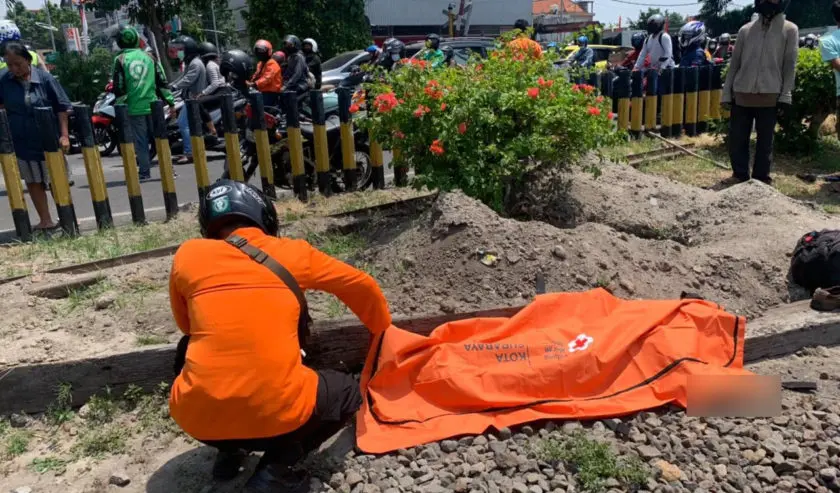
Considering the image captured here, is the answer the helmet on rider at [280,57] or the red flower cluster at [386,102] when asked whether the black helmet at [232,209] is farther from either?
the helmet on rider at [280,57]

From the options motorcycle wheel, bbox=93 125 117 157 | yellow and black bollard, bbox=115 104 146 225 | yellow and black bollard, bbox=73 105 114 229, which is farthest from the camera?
motorcycle wheel, bbox=93 125 117 157

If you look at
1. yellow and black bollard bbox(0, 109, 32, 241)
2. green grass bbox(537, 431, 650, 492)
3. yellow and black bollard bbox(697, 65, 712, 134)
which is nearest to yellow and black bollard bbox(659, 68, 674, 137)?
yellow and black bollard bbox(697, 65, 712, 134)

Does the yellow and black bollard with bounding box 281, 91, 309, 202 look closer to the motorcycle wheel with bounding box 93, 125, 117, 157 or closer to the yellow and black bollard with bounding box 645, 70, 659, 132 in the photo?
the yellow and black bollard with bounding box 645, 70, 659, 132

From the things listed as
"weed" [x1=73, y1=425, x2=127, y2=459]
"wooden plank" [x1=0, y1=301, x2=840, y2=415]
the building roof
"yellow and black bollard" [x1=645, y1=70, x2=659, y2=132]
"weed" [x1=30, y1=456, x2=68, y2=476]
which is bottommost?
"weed" [x1=30, y1=456, x2=68, y2=476]

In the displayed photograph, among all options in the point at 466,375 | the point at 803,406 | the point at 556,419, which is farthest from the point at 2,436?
the point at 803,406

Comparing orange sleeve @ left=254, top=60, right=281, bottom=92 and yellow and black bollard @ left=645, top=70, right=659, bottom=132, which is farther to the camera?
orange sleeve @ left=254, top=60, right=281, bottom=92

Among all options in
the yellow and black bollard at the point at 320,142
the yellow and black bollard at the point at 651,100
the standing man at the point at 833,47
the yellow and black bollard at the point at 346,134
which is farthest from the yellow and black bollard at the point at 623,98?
the yellow and black bollard at the point at 320,142

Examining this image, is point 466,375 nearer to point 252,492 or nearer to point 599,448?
point 599,448

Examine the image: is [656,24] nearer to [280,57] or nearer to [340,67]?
[280,57]

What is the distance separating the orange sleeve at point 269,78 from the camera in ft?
37.7

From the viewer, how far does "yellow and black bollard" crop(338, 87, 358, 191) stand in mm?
7520

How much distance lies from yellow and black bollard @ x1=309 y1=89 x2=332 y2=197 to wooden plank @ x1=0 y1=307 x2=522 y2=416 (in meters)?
3.94

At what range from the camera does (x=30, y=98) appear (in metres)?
6.52

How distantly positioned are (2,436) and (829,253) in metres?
4.43
